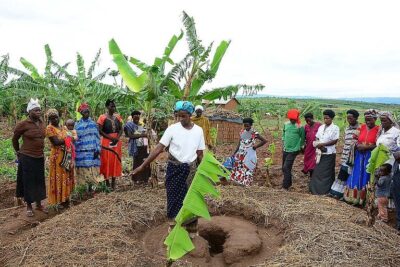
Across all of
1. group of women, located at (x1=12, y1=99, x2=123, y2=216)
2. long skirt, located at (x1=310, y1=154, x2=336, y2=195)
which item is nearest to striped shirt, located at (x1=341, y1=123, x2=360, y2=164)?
long skirt, located at (x1=310, y1=154, x2=336, y2=195)

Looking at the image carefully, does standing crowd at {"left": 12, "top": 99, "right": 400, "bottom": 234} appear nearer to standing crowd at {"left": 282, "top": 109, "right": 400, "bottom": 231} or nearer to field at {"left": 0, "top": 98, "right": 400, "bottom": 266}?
standing crowd at {"left": 282, "top": 109, "right": 400, "bottom": 231}

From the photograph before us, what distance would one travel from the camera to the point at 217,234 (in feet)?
15.1

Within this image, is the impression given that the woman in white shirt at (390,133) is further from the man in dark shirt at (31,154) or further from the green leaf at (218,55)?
the man in dark shirt at (31,154)

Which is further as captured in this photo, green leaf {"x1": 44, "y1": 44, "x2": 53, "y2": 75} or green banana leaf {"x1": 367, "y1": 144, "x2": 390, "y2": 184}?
green leaf {"x1": 44, "y1": 44, "x2": 53, "y2": 75}

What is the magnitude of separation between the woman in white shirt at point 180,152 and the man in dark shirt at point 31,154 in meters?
2.19

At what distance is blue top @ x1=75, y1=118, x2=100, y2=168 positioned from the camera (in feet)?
20.0

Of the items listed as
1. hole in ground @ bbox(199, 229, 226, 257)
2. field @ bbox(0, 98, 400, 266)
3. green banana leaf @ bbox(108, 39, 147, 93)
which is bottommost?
hole in ground @ bbox(199, 229, 226, 257)

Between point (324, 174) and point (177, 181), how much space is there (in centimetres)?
367

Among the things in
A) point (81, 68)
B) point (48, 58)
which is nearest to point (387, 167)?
point (81, 68)

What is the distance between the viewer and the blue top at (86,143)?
20.0 feet

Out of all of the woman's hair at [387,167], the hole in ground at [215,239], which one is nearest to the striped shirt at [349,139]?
the woman's hair at [387,167]

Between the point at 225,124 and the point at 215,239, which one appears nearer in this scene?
the point at 215,239

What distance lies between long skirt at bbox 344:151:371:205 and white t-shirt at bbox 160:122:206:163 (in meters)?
3.23

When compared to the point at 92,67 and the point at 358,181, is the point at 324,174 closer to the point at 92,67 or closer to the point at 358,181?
the point at 358,181
